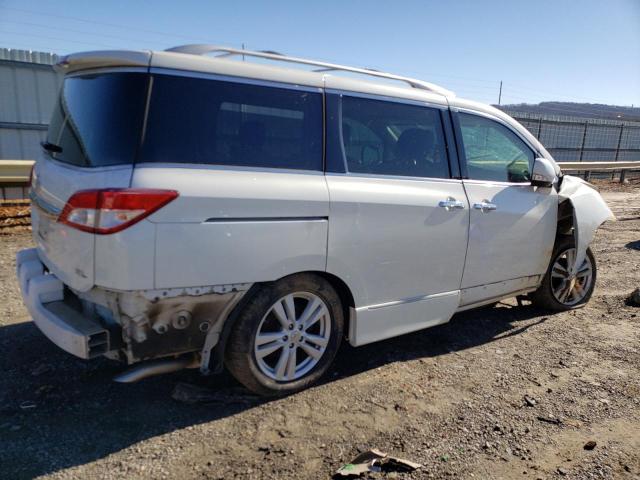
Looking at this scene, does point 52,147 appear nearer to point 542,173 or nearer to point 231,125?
point 231,125

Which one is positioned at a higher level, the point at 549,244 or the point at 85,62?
the point at 85,62

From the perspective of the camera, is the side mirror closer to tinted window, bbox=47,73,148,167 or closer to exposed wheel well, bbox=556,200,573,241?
exposed wheel well, bbox=556,200,573,241

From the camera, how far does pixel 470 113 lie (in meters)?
4.07

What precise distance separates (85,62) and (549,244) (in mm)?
3945

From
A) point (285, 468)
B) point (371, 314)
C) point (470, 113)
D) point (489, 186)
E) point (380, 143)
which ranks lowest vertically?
point (285, 468)

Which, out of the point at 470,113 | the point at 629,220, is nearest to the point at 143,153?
the point at 470,113

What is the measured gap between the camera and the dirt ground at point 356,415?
2.62m

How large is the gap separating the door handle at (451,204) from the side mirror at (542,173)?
3.37 ft

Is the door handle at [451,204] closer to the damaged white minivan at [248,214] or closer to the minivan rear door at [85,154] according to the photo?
the damaged white minivan at [248,214]

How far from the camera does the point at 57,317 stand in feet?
9.14

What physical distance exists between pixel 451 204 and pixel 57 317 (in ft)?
8.74

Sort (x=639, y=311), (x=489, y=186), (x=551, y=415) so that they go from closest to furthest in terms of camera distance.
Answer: (x=551, y=415)
(x=489, y=186)
(x=639, y=311)

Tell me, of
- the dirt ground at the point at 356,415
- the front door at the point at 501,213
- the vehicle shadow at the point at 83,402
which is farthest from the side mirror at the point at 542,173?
the vehicle shadow at the point at 83,402

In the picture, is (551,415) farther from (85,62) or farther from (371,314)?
(85,62)
